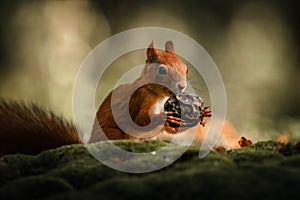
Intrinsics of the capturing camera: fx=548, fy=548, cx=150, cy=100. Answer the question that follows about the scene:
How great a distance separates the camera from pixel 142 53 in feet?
20.0

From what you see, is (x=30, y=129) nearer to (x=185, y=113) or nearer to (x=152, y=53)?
(x=185, y=113)

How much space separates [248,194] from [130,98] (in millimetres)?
1615

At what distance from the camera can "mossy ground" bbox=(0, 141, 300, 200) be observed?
49.9 inches

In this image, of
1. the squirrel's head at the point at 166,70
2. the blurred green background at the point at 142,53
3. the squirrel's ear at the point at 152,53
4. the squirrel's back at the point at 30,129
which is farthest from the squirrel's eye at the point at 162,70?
the blurred green background at the point at 142,53

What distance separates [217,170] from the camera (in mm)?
1425

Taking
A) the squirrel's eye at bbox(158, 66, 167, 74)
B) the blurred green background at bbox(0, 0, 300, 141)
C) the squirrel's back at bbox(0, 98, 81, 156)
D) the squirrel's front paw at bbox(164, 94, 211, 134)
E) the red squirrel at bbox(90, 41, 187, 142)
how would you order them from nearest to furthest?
the squirrel's back at bbox(0, 98, 81, 156), the squirrel's front paw at bbox(164, 94, 211, 134), the red squirrel at bbox(90, 41, 187, 142), the squirrel's eye at bbox(158, 66, 167, 74), the blurred green background at bbox(0, 0, 300, 141)

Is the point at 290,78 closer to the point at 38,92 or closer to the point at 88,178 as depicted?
the point at 38,92

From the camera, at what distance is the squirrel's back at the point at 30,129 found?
2318 mm

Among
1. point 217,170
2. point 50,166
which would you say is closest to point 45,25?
point 50,166

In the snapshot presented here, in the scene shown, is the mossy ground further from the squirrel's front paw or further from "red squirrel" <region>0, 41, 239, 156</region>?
the squirrel's front paw

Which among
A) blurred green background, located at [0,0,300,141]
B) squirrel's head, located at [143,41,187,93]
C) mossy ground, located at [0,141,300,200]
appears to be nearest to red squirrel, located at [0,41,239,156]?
squirrel's head, located at [143,41,187,93]

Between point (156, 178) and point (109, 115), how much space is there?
1.39m

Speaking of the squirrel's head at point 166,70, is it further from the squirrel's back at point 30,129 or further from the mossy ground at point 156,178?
the mossy ground at point 156,178

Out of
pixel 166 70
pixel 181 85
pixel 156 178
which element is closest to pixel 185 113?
pixel 181 85
